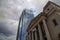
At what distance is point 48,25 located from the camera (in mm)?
23672

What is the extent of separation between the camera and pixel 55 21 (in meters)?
21.9

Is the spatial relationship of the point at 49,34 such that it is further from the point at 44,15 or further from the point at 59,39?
the point at 44,15

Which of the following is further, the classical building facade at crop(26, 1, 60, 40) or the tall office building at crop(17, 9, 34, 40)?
the tall office building at crop(17, 9, 34, 40)

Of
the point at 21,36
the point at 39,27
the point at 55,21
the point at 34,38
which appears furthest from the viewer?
the point at 21,36

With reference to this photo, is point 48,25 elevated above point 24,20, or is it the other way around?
point 24,20

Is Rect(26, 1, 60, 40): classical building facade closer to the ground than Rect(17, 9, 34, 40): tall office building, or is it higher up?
closer to the ground

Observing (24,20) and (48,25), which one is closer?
(48,25)

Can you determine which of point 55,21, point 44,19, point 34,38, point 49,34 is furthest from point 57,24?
point 34,38

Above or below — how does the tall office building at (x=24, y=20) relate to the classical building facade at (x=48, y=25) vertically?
above

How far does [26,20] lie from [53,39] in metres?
39.4

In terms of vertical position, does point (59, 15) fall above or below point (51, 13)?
below

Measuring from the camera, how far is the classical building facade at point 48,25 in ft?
68.0

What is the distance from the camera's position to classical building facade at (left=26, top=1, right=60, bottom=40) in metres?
20.7

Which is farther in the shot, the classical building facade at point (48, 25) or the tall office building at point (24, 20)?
the tall office building at point (24, 20)
